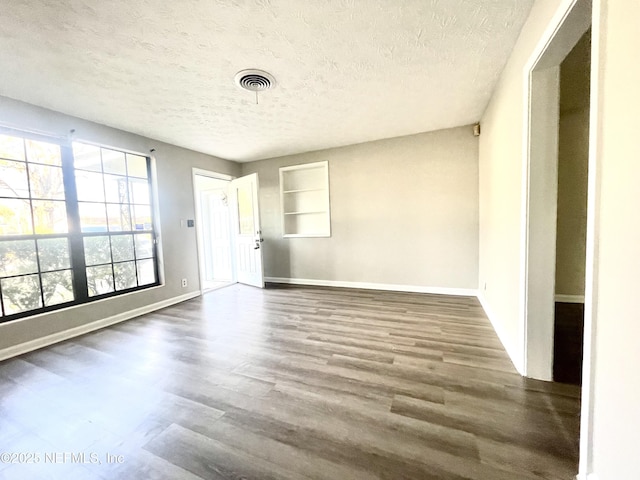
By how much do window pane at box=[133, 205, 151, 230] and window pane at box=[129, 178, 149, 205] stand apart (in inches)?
3.4

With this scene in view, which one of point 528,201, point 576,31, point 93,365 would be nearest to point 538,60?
point 576,31

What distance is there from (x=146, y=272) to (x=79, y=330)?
1.04 m

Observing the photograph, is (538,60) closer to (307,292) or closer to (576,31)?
(576,31)

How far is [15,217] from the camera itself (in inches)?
99.0

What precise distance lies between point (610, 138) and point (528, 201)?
90 cm

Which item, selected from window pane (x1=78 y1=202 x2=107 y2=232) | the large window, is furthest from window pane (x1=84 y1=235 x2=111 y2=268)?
window pane (x1=78 y1=202 x2=107 y2=232)

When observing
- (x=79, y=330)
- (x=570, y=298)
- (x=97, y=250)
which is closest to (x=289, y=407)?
(x=79, y=330)

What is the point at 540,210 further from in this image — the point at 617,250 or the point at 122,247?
the point at 122,247

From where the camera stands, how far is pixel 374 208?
14.0ft

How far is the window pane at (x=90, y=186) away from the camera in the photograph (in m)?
3.02

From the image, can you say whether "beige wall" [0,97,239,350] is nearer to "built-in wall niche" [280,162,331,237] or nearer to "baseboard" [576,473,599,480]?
"built-in wall niche" [280,162,331,237]

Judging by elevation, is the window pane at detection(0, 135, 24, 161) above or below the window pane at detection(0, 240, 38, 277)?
above

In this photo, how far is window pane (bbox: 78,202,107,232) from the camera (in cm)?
304

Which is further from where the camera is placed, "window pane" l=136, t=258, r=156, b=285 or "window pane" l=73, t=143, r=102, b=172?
"window pane" l=136, t=258, r=156, b=285
